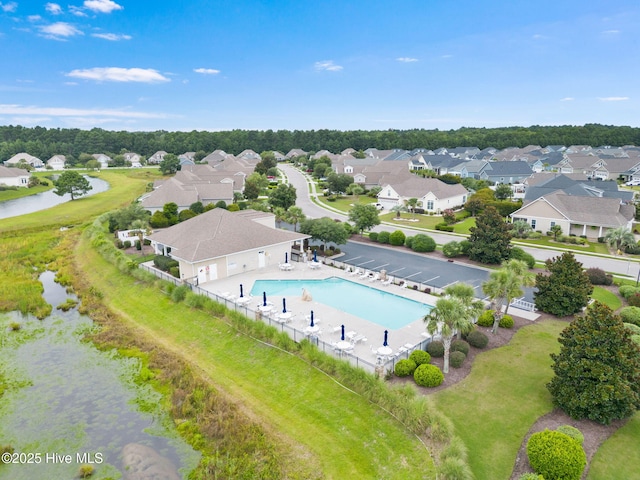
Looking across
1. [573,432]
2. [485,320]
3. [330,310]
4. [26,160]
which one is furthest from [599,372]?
[26,160]

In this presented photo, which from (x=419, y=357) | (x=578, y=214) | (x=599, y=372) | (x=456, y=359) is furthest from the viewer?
(x=578, y=214)

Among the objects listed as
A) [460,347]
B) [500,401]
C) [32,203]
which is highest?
[32,203]

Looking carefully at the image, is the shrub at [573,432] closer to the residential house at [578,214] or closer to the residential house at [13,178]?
the residential house at [578,214]

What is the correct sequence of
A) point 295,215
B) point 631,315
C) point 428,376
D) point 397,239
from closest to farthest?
point 428,376 → point 631,315 → point 397,239 → point 295,215

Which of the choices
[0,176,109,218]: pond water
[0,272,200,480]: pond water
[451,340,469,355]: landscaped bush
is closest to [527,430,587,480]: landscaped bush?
[451,340,469,355]: landscaped bush

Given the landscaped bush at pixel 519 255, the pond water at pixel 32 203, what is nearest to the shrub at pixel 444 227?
the landscaped bush at pixel 519 255

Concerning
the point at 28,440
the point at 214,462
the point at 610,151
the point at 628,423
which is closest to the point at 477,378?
the point at 628,423

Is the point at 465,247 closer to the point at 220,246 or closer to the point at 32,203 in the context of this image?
the point at 220,246

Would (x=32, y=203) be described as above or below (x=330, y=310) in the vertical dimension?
above
